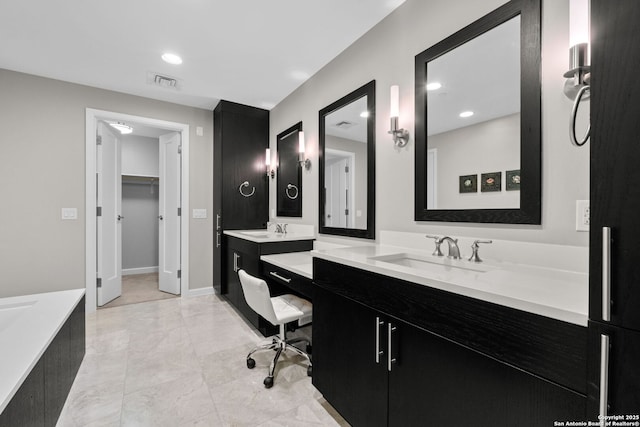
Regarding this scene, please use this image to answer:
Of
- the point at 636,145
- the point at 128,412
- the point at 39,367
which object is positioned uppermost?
the point at 636,145

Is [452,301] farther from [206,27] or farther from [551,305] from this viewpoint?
[206,27]

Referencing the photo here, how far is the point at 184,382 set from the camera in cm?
179

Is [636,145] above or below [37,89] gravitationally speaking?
below

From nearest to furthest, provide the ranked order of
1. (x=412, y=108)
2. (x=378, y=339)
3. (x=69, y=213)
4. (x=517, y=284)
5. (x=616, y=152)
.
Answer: (x=616, y=152) → (x=517, y=284) → (x=378, y=339) → (x=412, y=108) → (x=69, y=213)

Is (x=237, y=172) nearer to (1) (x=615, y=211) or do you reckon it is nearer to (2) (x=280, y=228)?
(2) (x=280, y=228)

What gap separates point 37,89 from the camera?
9.13 ft

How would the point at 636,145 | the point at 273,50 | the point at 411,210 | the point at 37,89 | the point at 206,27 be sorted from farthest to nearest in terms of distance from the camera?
the point at 37,89
the point at 273,50
the point at 206,27
the point at 411,210
the point at 636,145

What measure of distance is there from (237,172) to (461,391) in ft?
10.5

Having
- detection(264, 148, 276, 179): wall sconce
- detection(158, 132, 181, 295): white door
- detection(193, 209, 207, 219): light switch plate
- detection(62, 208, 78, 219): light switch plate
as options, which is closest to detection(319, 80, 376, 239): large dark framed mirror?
detection(264, 148, 276, 179): wall sconce

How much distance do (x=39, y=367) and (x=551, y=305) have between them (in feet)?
6.24

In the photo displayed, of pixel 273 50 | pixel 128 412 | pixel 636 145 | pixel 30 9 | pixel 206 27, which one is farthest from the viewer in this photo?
pixel 273 50

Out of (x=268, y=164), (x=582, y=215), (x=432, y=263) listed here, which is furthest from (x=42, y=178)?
(x=582, y=215)

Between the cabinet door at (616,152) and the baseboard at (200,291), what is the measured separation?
12.7ft

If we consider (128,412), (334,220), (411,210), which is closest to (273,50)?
(334,220)
